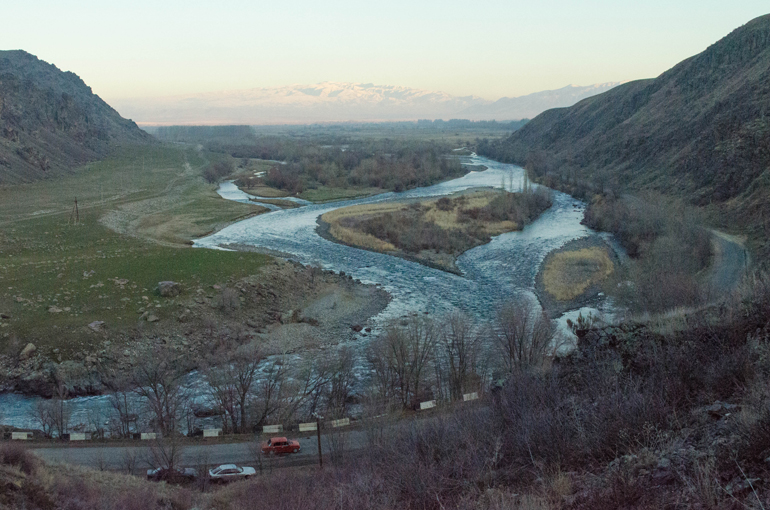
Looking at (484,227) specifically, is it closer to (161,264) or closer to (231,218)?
(231,218)

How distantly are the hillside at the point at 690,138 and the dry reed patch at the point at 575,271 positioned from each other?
9.13m

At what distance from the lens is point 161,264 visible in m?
33.4

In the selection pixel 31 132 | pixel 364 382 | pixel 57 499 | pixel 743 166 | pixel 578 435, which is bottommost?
pixel 364 382

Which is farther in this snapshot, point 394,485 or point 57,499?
point 57,499

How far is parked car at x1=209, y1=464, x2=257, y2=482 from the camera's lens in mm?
14531

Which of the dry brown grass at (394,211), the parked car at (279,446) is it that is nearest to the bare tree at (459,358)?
the parked car at (279,446)

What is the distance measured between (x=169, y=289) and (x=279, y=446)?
51.1 feet

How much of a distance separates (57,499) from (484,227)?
41.3 metres

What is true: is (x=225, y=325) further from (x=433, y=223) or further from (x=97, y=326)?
(x=433, y=223)

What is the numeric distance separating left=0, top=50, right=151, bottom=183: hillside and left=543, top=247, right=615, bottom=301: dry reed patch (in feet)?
184

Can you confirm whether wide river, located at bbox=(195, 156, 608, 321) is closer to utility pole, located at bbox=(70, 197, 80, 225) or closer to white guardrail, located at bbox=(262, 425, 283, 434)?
utility pole, located at bbox=(70, 197, 80, 225)

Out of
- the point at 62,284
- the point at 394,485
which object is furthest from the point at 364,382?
the point at 62,284

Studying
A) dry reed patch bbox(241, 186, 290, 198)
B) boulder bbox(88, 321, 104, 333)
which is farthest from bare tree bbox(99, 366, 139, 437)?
dry reed patch bbox(241, 186, 290, 198)

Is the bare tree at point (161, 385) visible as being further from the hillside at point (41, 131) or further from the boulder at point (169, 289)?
A: the hillside at point (41, 131)
